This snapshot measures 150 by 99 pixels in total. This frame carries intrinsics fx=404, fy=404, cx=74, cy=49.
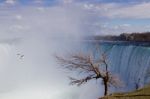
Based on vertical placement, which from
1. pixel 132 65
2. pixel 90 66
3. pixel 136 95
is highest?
pixel 90 66

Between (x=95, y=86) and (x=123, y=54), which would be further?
(x=123, y=54)

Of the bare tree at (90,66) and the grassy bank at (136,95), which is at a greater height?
the bare tree at (90,66)

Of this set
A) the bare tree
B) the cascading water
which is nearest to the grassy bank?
the bare tree

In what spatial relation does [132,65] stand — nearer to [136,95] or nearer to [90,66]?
[90,66]

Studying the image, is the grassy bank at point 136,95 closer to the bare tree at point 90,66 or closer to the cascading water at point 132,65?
the bare tree at point 90,66

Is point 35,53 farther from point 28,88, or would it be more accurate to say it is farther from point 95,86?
point 95,86

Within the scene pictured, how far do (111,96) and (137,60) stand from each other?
36.0 m

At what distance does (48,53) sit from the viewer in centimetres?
10019

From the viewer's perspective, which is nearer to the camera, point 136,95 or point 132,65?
point 136,95

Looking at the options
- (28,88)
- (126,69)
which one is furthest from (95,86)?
(28,88)

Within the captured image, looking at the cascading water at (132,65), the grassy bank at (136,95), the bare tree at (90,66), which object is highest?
the bare tree at (90,66)

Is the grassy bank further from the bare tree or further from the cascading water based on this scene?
the cascading water

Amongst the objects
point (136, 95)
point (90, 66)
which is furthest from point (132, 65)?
point (136, 95)

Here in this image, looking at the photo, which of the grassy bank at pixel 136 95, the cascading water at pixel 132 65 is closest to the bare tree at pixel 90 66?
the grassy bank at pixel 136 95
